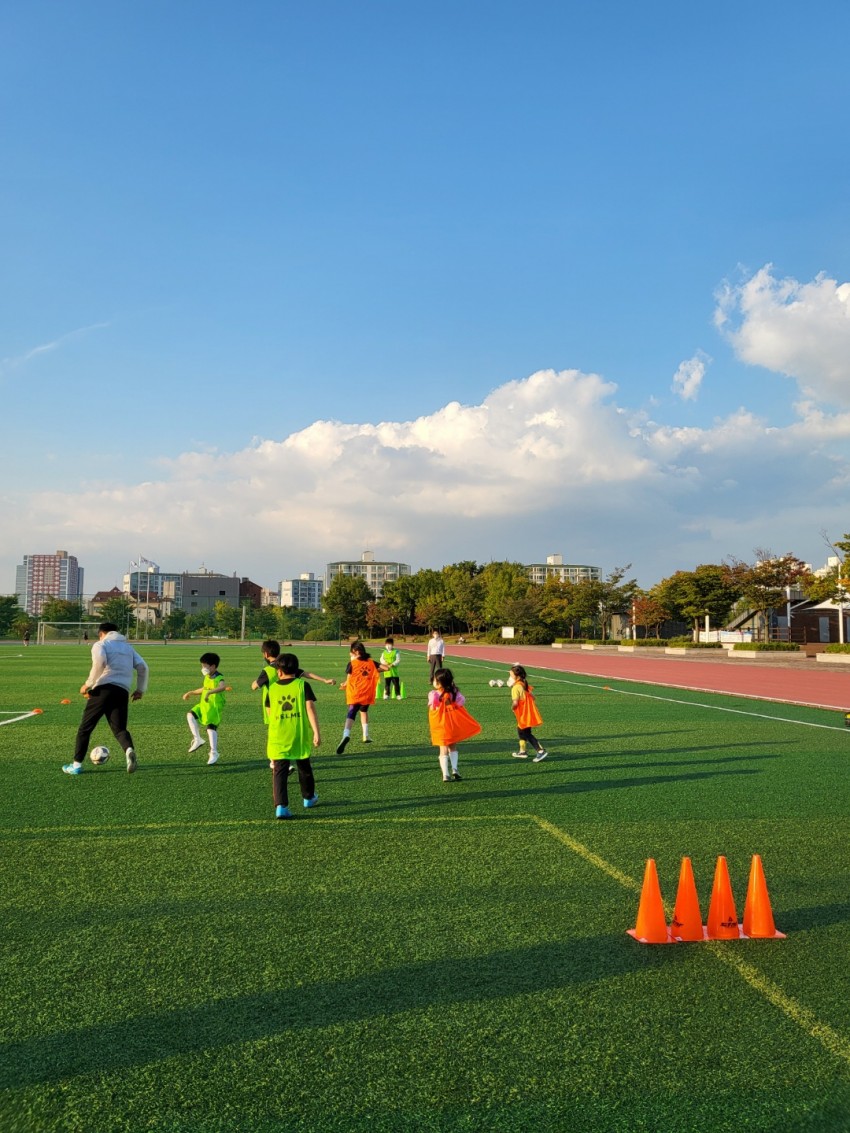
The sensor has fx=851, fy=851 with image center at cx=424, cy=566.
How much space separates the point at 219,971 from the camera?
4430 mm

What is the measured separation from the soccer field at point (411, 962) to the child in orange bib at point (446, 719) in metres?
0.36

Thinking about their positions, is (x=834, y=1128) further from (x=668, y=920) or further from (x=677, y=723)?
(x=677, y=723)

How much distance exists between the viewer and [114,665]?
10.3 metres

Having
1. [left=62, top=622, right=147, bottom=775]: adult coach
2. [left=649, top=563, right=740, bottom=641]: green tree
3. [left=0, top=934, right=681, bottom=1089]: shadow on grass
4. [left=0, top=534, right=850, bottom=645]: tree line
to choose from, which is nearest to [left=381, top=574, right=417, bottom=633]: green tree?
[left=0, top=534, right=850, bottom=645]: tree line

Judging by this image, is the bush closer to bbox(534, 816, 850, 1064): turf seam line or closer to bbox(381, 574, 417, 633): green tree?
bbox(534, 816, 850, 1064): turf seam line

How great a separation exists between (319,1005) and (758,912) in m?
2.63

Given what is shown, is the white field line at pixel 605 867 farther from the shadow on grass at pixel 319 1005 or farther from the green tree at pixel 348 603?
the green tree at pixel 348 603

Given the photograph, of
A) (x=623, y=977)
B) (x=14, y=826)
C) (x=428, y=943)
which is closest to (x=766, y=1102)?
(x=623, y=977)

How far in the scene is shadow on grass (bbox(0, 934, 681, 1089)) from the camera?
3545 millimetres

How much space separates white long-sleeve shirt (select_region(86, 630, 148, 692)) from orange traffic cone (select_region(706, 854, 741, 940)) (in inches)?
282

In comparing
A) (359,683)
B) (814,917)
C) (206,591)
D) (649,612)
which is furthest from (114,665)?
(206,591)

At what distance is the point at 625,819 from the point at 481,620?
3438 inches

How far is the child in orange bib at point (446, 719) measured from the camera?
388 inches

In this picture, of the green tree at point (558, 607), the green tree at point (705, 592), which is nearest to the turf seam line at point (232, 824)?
the green tree at point (705, 592)
